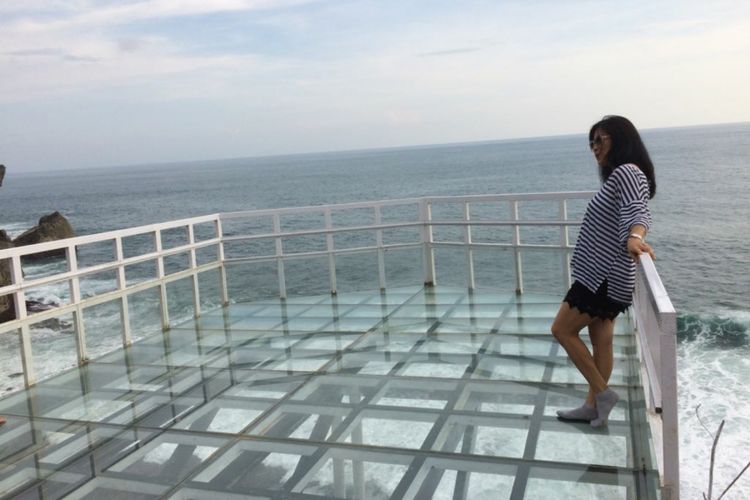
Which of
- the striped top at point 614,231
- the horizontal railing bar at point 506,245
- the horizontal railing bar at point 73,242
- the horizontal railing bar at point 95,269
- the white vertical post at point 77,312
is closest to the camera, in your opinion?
the striped top at point 614,231

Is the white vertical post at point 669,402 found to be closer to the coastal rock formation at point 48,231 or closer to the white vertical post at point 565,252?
the white vertical post at point 565,252

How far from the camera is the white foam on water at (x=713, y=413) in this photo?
35.6ft

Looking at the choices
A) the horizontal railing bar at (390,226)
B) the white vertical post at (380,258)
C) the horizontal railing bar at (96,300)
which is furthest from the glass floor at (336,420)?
the white vertical post at (380,258)

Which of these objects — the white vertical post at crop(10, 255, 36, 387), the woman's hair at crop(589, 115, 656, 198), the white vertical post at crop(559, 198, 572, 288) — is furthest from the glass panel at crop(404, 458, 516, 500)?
the white vertical post at crop(559, 198, 572, 288)

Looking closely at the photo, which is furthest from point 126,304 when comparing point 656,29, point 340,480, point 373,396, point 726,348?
point 656,29

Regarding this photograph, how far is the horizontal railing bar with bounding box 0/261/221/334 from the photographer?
4.94 m

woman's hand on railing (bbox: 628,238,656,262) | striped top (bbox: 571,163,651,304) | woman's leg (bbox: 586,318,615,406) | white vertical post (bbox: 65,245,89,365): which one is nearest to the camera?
woman's hand on railing (bbox: 628,238,656,262)

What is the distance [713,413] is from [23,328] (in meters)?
12.8

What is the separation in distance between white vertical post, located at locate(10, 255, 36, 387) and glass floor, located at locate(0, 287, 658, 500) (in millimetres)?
134

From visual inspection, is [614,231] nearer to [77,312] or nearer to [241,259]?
[77,312]

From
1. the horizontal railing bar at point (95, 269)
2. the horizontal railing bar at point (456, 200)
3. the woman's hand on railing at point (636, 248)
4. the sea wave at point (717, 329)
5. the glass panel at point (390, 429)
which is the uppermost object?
the horizontal railing bar at point (456, 200)

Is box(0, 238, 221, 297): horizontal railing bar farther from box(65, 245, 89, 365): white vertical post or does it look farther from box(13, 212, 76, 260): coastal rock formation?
box(13, 212, 76, 260): coastal rock formation

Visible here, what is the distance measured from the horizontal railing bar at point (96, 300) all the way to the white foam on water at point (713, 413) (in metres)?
8.00

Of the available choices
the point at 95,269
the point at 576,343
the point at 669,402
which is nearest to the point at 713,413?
the point at 576,343
